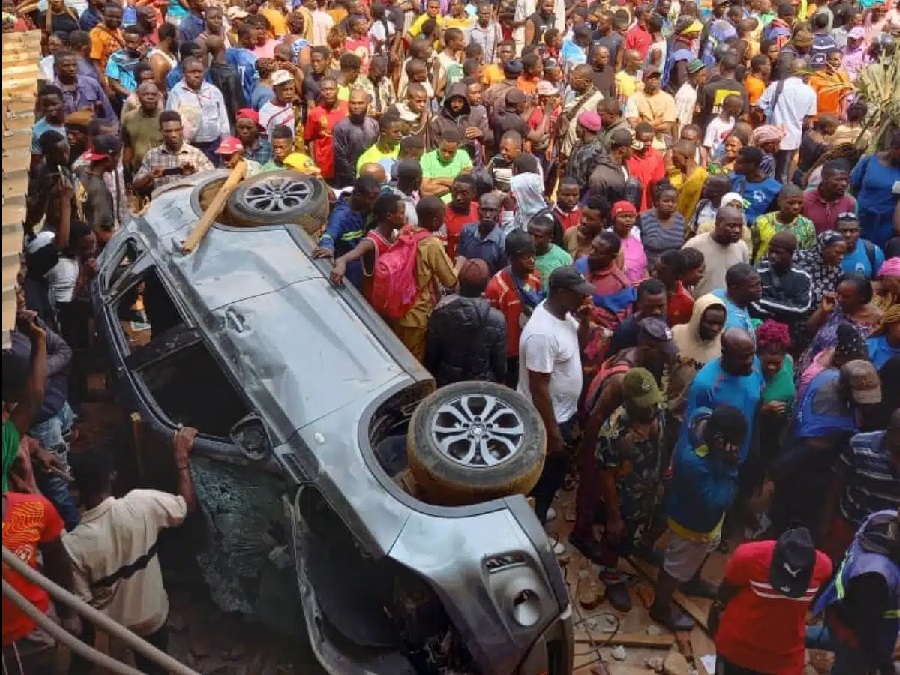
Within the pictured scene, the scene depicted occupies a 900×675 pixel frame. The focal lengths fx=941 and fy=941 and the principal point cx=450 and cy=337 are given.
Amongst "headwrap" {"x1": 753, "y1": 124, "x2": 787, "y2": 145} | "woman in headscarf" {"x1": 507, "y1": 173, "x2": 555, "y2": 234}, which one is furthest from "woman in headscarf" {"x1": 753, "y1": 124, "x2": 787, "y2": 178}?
"woman in headscarf" {"x1": 507, "y1": 173, "x2": 555, "y2": 234}

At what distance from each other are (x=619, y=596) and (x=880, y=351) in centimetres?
214

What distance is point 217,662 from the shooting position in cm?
496

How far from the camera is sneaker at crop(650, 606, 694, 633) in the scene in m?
5.35

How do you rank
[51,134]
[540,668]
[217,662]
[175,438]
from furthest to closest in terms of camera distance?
1. [51,134]
2. [217,662]
3. [175,438]
4. [540,668]

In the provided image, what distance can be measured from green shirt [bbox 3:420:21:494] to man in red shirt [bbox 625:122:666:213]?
220 inches

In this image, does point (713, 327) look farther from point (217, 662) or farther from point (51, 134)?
point (51, 134)

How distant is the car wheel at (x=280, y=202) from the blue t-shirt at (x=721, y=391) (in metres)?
2.46

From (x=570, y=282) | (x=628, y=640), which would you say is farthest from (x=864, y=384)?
(x=628, y=640)

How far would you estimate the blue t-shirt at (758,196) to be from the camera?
298 inches

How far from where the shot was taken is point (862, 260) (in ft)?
21.9

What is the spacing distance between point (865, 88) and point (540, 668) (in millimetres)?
7012

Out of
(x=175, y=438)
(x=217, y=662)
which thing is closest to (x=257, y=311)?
(x=175, y=438)

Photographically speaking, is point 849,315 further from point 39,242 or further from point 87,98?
point 87,98

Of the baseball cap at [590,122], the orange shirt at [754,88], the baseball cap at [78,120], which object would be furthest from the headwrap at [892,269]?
the baseball cap at [78,120]
